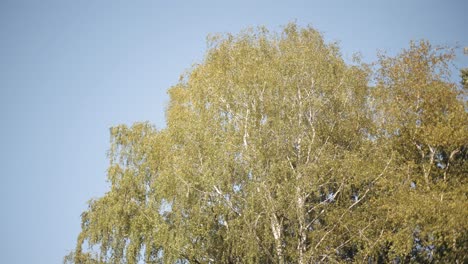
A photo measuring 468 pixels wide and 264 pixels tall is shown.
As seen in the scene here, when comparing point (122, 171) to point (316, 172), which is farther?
point (122, 171)

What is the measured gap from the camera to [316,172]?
764 inches

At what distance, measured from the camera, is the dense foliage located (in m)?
18.0

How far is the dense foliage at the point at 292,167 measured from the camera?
1802 centimetres

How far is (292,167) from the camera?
19.6m

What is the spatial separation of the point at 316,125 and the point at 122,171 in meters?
11.5

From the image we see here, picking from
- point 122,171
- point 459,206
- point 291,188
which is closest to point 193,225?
point 291,188

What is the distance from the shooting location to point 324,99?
80.0 ft

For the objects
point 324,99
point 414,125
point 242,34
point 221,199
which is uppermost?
point 242,34

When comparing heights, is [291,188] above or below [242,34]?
below

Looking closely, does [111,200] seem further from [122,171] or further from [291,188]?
[291,188]

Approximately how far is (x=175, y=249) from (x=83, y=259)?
13.5m

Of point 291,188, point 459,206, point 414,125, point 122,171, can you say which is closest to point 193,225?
point 291,188

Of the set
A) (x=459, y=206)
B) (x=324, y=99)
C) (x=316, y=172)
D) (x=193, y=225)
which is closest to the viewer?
(x=459, y=206)

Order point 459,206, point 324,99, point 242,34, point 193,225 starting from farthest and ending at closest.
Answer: point 242,34
point 324,99
point 193,225
point 459,206
